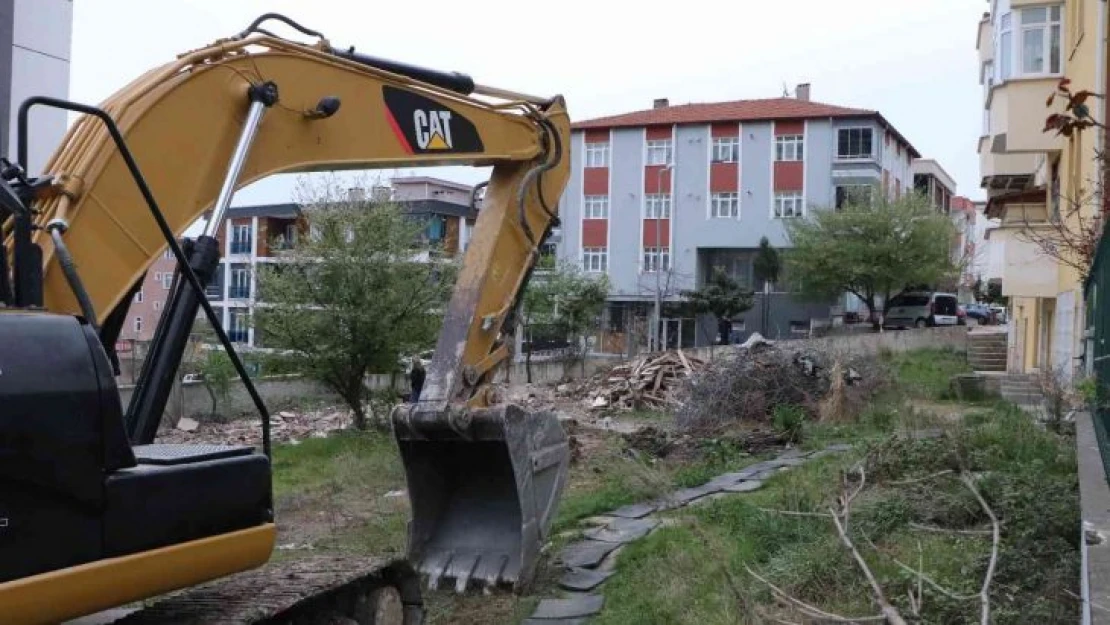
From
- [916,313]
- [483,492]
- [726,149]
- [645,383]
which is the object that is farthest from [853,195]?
[483,492]

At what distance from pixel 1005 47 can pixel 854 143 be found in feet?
101

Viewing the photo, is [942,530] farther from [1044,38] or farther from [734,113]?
[734,113]

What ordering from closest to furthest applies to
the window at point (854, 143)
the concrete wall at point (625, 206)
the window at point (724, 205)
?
the window at point (854, 143)
the window at point (724, 205)
the concrete wall at point (625, 206)

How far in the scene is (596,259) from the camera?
5447 centimetres

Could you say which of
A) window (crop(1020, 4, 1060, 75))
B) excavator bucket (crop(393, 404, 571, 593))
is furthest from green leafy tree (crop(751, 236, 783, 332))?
excavator bucket (crop(393, 404, 571, 593))

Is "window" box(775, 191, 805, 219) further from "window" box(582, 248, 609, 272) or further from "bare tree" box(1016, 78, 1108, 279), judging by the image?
"bare tree" box(1016, 78, 1108, 279)

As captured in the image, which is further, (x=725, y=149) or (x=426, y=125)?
(x=725, y=149)

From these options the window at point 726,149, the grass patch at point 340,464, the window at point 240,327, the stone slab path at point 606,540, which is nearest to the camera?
the stone slab path at point 606,540

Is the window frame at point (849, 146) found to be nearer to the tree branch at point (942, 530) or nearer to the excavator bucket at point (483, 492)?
the tree branch at point (942, 530)

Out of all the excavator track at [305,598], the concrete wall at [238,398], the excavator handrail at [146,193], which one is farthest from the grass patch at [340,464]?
the excavator handrail at [146,193]

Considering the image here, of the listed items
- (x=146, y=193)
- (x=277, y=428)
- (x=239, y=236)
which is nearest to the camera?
(x=146, y=193)

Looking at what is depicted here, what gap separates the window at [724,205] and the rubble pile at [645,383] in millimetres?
28350

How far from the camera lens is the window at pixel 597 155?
2156 inches

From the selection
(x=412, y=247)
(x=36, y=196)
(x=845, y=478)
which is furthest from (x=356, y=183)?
(x=36, y=196)
